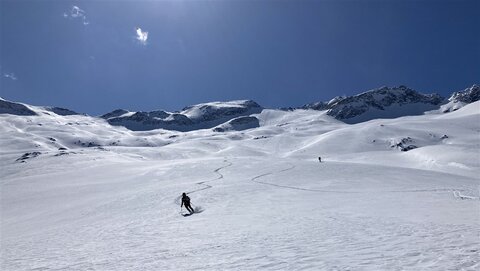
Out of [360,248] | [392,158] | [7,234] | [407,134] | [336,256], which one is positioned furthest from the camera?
[407,134]

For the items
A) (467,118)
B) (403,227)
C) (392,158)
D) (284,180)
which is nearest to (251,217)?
(403,227)

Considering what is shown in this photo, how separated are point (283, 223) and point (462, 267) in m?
10.8

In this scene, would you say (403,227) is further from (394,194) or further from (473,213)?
(394,194)

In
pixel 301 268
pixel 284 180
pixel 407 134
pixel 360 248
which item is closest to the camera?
pixel 301 268

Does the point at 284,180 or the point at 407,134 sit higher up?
the point at 407,134

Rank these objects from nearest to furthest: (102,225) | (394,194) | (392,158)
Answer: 1. (102,225)
2. (394,194)
3. (392,158)

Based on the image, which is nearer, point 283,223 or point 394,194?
point 283,223

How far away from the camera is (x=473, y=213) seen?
20.4 m

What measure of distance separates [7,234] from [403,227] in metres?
26.8

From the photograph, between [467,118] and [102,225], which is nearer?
[102,225]

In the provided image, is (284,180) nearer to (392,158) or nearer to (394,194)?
(394,194)

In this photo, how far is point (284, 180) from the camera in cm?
4441

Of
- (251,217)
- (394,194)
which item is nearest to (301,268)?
(251,217)

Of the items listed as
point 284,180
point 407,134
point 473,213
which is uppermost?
point 407,134
